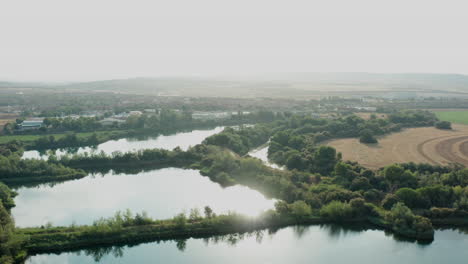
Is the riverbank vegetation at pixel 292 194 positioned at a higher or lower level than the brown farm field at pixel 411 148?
lower

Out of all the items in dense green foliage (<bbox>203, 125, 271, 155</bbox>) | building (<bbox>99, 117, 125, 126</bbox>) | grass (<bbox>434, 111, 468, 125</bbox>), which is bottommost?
dense green foliage (<bbox>203, 125, 271, 155</bbox>)

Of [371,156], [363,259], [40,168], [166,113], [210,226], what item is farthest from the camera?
[166,113]

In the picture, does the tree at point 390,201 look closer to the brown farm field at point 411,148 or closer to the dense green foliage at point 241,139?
the brown farm field at point 411,148

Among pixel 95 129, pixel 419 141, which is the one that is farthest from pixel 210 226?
pixel 95 129

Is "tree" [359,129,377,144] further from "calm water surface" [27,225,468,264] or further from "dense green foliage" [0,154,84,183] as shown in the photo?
"dense green foliage" [0,154,84,183]

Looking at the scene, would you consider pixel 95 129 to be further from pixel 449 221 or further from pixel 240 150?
pixel 449 221

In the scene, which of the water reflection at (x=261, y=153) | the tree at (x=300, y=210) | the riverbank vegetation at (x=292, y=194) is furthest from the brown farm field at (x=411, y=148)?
the tree at (x=300, y=210)

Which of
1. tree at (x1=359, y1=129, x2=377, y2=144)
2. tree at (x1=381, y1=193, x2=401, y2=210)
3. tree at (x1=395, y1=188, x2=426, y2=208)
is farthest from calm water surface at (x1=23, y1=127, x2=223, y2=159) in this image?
tree at (x1=395, y1=188, x2=426, y2=208)
